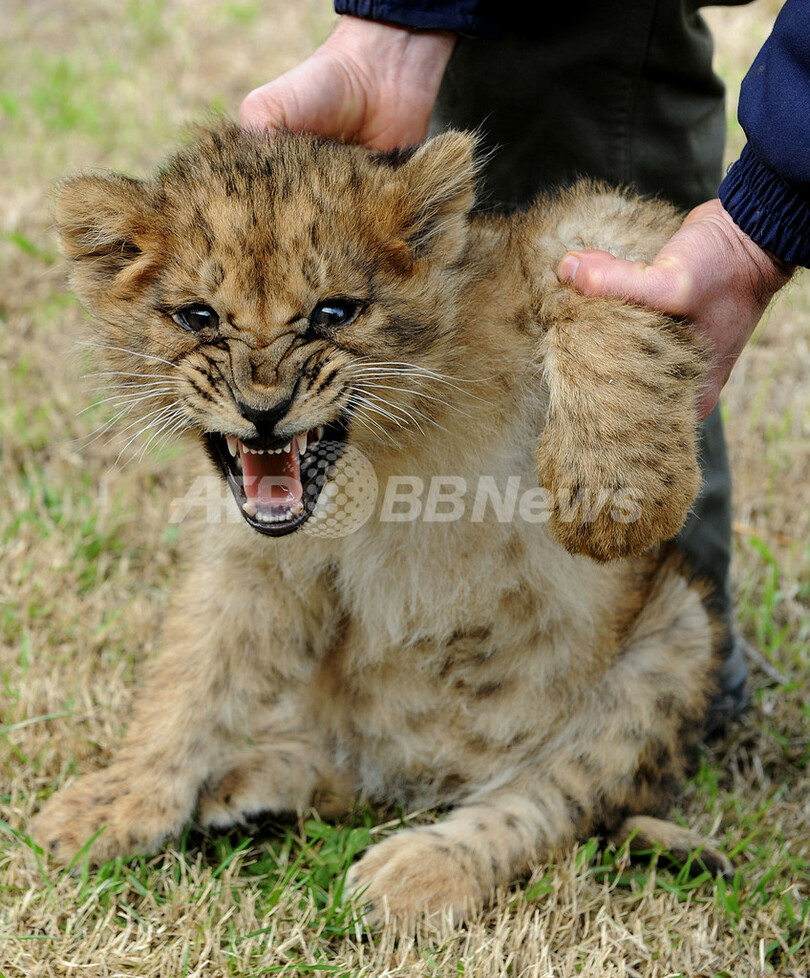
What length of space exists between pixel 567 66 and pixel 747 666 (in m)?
2.02

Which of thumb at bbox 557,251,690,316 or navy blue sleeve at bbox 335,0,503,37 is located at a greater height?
navy blue sleeve at bbox 335,0,503,37

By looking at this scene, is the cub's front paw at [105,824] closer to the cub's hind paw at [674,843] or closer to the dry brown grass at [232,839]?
the dry brown grass at [232,839]

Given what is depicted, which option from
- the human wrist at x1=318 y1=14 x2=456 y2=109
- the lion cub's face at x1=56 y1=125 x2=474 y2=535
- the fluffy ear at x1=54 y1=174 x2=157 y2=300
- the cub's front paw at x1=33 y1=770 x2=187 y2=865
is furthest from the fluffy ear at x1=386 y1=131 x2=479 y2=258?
the cub's front paw at x1=33 y1=770 x2=187 y2=865

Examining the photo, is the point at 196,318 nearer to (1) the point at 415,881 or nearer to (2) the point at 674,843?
(1) the point at 415,881

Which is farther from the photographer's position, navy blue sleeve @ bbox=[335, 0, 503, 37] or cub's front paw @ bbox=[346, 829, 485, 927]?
navy blue sleeve @ bbox=[335, 0, 503, 37]

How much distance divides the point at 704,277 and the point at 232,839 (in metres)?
1.91

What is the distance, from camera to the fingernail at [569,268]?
2514 mm

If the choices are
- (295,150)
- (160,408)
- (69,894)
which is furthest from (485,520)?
(69,894)

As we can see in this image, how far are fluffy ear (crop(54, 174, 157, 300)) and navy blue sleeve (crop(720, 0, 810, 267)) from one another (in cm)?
131

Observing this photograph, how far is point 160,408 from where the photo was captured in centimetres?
262

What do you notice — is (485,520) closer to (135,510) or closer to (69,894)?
(69,894)

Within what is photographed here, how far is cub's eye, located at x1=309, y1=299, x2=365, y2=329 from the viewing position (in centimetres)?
239

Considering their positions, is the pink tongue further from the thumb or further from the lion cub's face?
the thumb

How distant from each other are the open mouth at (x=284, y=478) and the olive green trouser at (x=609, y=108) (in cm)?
122
